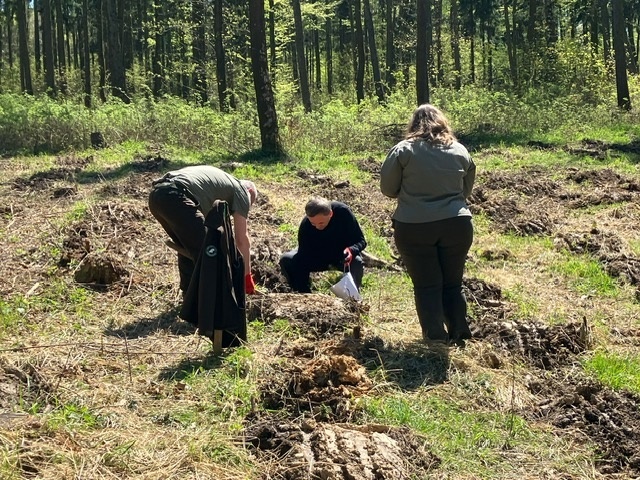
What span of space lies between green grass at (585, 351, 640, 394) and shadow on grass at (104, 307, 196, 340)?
307cm

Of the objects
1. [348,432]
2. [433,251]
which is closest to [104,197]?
[433,251]

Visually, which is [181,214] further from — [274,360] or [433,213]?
[433,213]

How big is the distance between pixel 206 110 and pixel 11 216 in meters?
9.32

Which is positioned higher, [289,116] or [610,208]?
[289,116]

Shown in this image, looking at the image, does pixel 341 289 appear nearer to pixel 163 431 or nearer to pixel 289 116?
pixel 163 431

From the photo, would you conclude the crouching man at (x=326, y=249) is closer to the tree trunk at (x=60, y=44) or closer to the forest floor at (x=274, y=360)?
the forest floor at (x=274, y=360)

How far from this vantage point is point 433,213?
496 centimetres

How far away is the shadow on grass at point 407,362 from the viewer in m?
4.61

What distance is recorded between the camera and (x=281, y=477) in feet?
10.8

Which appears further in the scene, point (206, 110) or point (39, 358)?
point (206, 110)

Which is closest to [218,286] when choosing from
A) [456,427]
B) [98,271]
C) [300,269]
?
[300,269]

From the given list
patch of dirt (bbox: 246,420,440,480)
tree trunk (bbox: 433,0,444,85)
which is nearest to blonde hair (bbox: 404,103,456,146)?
patch of dirt (bbox: 246,420,440,480)

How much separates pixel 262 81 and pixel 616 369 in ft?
38.7

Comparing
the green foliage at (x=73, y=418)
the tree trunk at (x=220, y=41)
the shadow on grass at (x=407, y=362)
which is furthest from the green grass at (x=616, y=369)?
the tree trunk at (x=220, y=41)
